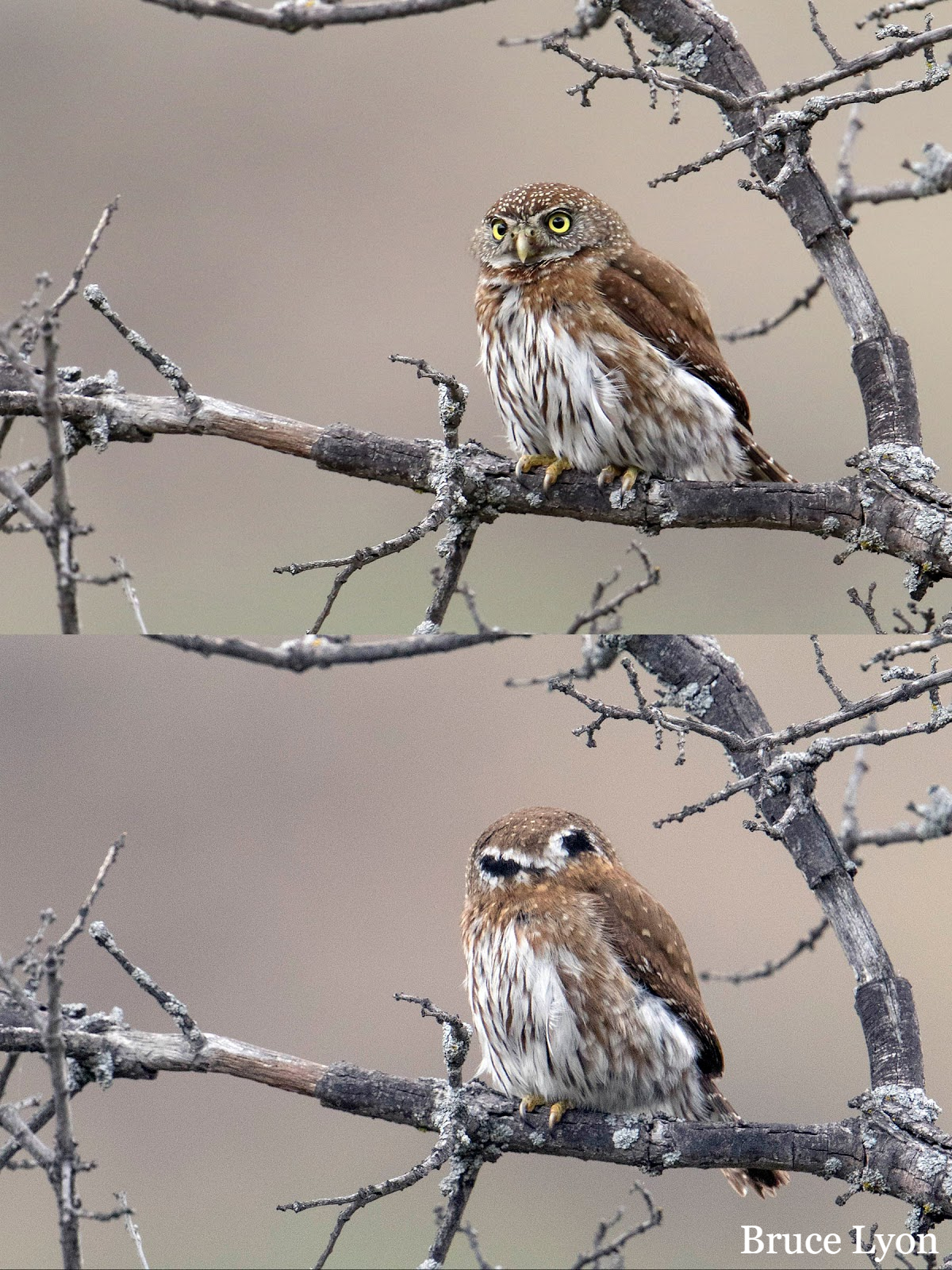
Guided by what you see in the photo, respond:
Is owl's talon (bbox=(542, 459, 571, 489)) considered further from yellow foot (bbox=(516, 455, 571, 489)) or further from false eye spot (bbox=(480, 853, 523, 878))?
false eye spot (bbox=(480, 853, 523, 878))

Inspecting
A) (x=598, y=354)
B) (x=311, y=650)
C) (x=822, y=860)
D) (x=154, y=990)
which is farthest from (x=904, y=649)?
(x=154, y=990)

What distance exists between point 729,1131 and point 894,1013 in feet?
1.22

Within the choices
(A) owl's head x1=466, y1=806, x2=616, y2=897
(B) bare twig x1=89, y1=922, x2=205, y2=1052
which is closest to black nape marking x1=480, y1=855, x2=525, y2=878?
(A) owl's head x1=466, y1=806, x2=616, y2=897

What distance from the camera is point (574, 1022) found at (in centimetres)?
191

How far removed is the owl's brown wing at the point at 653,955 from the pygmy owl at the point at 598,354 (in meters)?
0.73

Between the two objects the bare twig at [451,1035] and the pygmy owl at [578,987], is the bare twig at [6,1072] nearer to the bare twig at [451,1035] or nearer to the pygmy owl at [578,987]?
the bare twig at [451,1035]

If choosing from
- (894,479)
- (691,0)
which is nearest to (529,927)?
(894,479)

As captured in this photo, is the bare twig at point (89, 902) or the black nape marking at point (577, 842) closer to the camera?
the bare twig at point (89, 902)

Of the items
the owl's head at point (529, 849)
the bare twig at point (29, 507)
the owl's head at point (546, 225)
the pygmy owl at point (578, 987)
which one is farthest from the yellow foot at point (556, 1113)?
the owl's head at point (546, 225)

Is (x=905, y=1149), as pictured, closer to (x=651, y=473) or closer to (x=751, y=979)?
(x=751, y=979)

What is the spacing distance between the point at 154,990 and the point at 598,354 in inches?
51.2

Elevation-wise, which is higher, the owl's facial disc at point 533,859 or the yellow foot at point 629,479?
the yellow foot at point 629,479

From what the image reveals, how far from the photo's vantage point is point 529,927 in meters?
1.99

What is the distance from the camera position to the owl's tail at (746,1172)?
6.56ft
